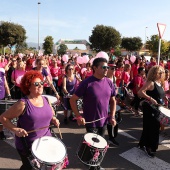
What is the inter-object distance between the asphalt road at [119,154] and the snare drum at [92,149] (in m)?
0.17

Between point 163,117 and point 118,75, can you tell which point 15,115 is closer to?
point 163,117

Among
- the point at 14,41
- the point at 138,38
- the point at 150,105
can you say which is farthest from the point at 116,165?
the point at 138,38

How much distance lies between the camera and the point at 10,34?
46.9 m

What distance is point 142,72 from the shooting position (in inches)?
305

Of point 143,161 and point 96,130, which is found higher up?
point 96,130

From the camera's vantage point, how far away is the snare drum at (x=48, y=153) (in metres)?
A: 2.62

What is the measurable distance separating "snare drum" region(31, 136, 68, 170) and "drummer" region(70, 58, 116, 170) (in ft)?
2.29

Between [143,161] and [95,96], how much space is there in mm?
1735

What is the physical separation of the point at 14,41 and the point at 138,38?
33818 millimetres

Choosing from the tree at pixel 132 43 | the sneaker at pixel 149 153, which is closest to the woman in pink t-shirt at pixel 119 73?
the sneaker at pixel 149 153

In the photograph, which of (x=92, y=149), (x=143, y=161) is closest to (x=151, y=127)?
(x=143, y=161)

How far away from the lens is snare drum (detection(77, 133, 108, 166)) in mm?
3252

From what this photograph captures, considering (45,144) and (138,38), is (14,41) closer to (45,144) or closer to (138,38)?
(138,38)

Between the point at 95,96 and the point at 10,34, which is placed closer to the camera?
the point at 95,96
